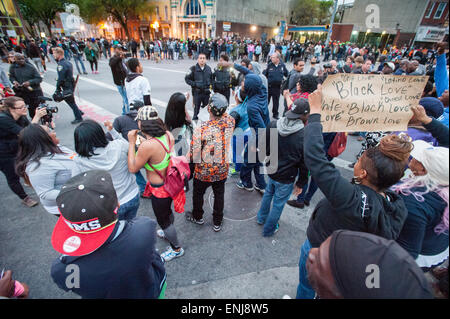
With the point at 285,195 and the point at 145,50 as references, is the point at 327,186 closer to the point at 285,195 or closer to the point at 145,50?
the point at 285,195

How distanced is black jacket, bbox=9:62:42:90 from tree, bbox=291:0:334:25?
6578cm

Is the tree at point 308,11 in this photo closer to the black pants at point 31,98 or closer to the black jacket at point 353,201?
A: the black pants at point 31,98

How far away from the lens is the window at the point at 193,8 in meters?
33.6

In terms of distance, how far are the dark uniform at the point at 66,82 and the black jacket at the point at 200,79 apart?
343cm

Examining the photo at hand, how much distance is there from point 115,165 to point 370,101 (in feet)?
8.40

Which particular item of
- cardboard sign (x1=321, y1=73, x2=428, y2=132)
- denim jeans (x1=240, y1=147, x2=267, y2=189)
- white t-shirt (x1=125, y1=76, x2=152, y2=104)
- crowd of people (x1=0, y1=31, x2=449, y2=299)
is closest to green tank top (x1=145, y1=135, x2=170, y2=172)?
crowd of people (x1=0, y1=31, x2=449, y2=299)

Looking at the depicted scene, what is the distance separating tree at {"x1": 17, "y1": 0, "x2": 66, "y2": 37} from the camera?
110 feet

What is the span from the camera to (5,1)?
23.1 meters

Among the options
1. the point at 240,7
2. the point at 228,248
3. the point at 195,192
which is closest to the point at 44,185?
the point at 195,192

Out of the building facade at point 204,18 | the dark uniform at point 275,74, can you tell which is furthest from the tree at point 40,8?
the dark uniform at point 275,74

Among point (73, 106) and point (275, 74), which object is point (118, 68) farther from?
point (275, 74)

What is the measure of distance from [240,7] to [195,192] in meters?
43.1

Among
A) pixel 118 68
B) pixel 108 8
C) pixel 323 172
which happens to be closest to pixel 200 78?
pixel 118 68

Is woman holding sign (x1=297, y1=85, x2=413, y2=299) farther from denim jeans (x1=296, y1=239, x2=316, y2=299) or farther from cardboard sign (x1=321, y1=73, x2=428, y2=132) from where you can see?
denim jeans (x1=296, y1=239, x2=316, y2=299)
